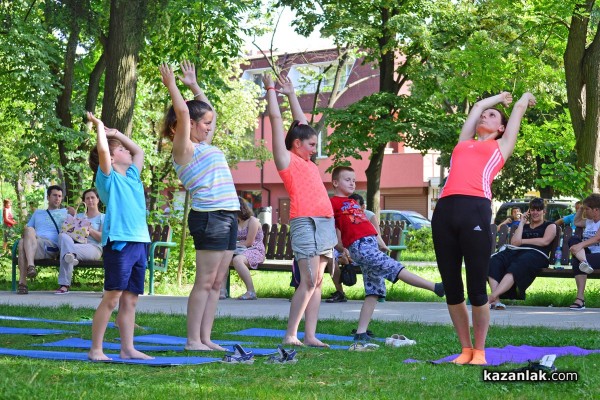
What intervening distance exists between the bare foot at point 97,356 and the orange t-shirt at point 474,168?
8.67 feet

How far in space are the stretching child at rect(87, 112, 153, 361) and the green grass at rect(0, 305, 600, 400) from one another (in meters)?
0.47

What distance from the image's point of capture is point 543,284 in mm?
18500

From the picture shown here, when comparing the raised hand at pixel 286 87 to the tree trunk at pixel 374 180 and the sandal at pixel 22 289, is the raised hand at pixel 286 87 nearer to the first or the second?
the sandal at pixel 22 289

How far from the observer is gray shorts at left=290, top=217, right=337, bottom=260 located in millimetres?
8516

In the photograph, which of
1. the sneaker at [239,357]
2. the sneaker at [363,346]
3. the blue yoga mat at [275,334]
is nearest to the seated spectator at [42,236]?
the blue yoga mat at [275,334]

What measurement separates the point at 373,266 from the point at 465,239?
85.9 inches

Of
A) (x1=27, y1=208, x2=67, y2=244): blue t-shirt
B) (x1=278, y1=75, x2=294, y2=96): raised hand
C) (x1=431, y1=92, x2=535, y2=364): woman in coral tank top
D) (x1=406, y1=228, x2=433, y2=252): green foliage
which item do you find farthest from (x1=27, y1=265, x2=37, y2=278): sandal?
(x1=406, y1=228, x2=433, y2=252): green foliage

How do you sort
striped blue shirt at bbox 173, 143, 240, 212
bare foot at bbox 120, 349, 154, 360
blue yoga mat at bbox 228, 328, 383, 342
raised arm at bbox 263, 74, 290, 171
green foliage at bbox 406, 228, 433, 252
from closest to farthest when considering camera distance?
bare foot at bbox 120, 349, 154, 360, striped blue shirt at bbox 173, 143, 240, 212, raised arm at bbox 263, 74, 290, 171, blue yoga mat at bbox 228, 328, 383, 342, green foliage at bbox 406, 228, 433, 252

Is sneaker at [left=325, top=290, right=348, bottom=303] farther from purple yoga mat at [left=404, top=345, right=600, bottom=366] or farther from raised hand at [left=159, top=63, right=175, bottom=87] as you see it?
raised hand at [left=159, top=63, right=175, bottom=87]

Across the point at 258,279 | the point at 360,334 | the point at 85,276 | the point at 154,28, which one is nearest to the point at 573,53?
the point at 258,279

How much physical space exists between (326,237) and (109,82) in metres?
8.23

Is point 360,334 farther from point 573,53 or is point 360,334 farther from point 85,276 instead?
point 573,53

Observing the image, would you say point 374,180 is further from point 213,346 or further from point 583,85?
point 213,346

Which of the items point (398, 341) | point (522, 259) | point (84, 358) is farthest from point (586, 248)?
point (84, 358)
